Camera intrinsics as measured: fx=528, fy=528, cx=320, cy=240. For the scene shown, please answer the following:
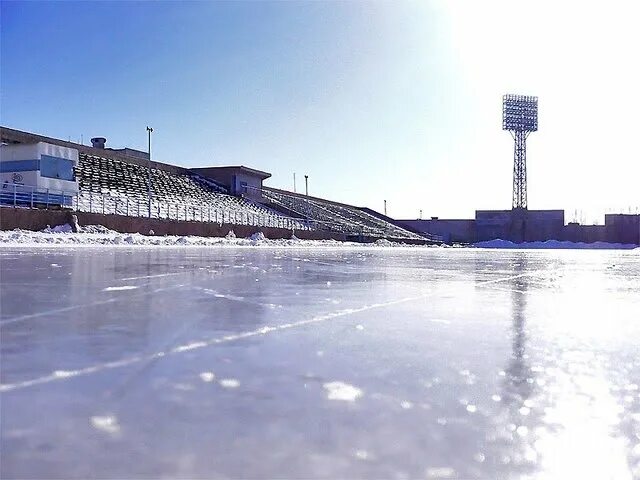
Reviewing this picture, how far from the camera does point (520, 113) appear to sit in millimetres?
58844

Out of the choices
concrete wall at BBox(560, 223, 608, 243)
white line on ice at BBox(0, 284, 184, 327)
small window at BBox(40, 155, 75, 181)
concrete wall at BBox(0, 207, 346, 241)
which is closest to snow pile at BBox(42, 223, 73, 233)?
concrete wall at BBox(0, 207, 346, 241)

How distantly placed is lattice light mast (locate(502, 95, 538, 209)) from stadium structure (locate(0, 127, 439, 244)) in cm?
1631

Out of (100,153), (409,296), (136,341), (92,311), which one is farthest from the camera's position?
(100,153)

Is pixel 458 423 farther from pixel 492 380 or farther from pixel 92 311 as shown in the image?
pixel 92 311

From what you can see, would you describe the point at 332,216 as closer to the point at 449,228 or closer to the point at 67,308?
the point at 449,228

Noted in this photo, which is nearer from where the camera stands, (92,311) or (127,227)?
(92,311)

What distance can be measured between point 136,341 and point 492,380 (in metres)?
1.63

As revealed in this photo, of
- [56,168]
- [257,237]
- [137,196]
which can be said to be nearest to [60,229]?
[56,168]

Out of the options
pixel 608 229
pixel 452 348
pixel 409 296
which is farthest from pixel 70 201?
pixel 608 229

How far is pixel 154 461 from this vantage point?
4.17 feet

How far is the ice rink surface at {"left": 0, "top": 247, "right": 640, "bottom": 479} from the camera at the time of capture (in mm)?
1323

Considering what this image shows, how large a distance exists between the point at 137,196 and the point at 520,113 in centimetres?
4646

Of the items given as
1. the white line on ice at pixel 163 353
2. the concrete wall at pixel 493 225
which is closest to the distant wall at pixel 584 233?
the concrete wall at pixel 493 225

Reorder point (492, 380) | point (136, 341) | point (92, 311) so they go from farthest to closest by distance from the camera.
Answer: point (92, 311) < point (136, 341) < point (492, 380)
